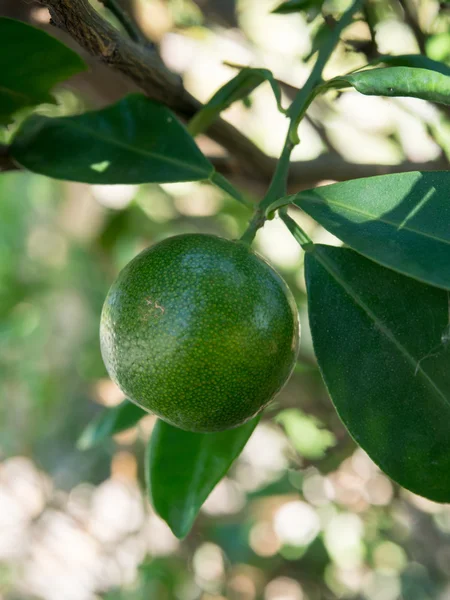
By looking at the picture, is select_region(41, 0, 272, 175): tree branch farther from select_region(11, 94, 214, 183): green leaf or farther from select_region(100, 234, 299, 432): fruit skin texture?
select_region(100, 234, 299, 432): fruit skin texture

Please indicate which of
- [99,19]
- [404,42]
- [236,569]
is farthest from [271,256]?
[99,19]

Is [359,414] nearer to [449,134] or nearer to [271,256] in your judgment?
[449,134]

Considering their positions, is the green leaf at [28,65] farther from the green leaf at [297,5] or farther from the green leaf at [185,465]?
the green leaf at [185,465]

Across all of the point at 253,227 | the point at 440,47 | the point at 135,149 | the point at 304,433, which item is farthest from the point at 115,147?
the point at 304,433

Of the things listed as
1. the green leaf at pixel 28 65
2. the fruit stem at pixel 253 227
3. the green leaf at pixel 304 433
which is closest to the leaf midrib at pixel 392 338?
the fruit stem at pixel 253 227

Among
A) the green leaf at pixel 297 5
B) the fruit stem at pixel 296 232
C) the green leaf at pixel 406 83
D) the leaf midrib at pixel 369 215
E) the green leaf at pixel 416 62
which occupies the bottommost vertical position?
the fruit stem at pixel 296 232

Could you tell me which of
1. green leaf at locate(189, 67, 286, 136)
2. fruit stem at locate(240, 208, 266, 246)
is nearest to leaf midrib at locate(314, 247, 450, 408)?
fruit stem at locate(240, 208, 266, 246)
